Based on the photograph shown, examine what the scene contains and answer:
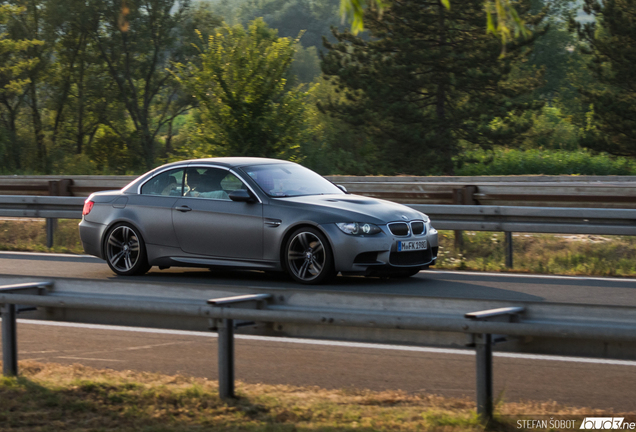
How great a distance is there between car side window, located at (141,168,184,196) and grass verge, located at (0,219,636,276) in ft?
12.8

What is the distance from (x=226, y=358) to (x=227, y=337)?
18 cm

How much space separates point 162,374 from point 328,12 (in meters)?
122

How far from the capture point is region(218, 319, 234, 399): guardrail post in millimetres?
5062

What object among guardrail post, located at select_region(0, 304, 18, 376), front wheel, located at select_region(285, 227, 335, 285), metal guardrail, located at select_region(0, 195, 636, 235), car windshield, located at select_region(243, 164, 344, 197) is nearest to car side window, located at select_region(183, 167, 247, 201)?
car windshield, located at select_region(243, 164, 344, 197)

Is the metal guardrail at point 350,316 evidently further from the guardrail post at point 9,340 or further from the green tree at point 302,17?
the green tree at point 302,17

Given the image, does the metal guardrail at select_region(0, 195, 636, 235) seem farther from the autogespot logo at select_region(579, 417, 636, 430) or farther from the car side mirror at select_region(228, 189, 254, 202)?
the autogespot logo at select_region(579, 417, 636, 430)

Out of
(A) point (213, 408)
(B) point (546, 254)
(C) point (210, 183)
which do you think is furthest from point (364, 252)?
(B) point (546, 254)

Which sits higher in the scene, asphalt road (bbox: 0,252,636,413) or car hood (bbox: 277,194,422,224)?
car hood (bbox: 277,194,422,224)

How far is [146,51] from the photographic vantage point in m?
54.8

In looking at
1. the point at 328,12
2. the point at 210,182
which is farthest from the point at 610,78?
the point at 328,12

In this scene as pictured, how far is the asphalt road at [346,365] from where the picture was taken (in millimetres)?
5797

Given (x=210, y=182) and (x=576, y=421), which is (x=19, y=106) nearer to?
(x=210, y=182)

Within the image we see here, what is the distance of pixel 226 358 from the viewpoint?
5.20m

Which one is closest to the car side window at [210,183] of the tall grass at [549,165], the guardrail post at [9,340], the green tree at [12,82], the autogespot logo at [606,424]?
the guardrail post at [9,340]
